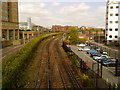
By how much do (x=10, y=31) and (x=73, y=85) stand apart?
4996 centimetres

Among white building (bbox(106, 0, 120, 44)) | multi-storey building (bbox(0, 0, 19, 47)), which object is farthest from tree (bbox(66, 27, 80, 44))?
multi-storey building (bbox(0, 0, 19, 47))

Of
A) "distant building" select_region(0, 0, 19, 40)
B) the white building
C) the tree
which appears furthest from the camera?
"distant building" select_region(0, 0, 19, 40)

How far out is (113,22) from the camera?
45719 millimetres

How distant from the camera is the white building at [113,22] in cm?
4522

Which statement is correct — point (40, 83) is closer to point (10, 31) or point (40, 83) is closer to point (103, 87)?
point (103, 87)

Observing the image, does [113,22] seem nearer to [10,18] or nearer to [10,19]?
[10,19]

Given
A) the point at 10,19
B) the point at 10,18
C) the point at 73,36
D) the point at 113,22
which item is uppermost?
the point at 10,18

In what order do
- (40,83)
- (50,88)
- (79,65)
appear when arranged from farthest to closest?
(79,65) → (40,83) → (50,88)

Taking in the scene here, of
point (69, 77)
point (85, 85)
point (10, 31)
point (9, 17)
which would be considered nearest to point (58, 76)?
point (69, 77)

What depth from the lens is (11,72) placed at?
973cm

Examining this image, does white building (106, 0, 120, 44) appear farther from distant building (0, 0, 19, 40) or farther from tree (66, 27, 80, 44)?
distant building (0, 0, 19, 40)

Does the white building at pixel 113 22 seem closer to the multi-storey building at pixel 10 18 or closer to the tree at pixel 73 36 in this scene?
the tree at pixel 73 36

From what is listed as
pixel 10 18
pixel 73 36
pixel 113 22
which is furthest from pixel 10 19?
pixel 113 22

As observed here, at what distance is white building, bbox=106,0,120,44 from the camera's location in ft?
148
